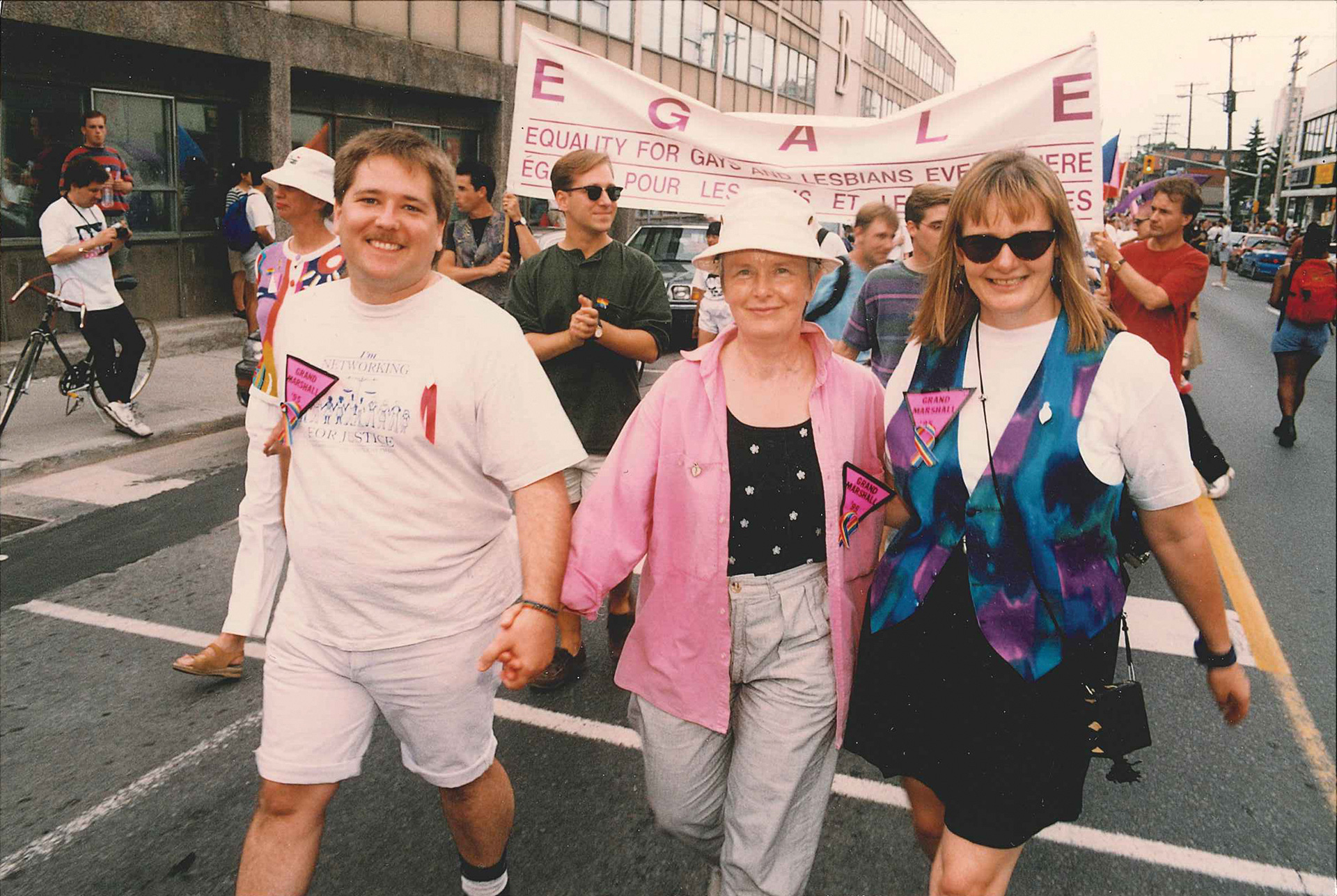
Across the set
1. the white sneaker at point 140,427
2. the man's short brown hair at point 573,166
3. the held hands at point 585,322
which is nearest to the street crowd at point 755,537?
the held hands at point 585,322

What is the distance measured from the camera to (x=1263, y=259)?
3681 centimetres

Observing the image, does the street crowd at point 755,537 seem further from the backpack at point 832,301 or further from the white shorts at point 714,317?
the white shorts at point 714,317

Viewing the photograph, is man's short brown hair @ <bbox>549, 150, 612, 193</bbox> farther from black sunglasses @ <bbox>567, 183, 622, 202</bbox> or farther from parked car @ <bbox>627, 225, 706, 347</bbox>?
parked car @ <bbox>627, 225, 706, 347</bbox>

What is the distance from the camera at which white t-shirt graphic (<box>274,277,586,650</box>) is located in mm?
2350

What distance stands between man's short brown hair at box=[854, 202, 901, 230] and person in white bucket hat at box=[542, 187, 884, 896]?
3138 mm

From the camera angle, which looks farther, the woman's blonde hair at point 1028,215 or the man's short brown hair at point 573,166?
the man's short brown hair at point 573,166

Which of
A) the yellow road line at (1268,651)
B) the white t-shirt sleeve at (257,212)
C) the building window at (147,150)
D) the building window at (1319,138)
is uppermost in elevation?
the building window at (1319,138)

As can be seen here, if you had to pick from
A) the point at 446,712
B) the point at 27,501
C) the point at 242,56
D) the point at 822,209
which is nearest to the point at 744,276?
the point at 446,712

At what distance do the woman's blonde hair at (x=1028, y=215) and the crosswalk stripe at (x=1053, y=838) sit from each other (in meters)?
1.83

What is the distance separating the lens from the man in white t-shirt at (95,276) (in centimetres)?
761

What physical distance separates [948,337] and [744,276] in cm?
52

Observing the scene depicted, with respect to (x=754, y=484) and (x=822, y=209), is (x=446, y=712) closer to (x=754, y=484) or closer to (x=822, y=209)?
(x=754, y=484)

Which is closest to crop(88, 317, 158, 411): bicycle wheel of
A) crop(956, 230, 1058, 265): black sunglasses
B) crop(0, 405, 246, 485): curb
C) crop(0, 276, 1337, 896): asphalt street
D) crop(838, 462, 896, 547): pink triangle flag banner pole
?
crop(0, 405, 246, 485): curb

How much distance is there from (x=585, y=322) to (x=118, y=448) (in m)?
5.56
